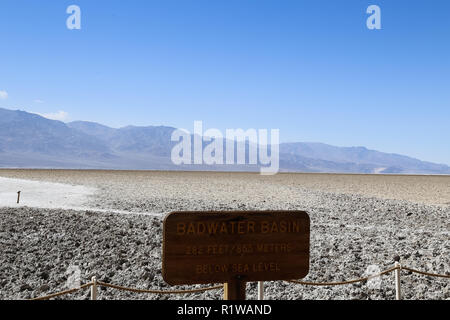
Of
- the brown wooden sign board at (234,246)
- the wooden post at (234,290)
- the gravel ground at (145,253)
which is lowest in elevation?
the gravel ground at (145,253)

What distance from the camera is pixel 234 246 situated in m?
4.68

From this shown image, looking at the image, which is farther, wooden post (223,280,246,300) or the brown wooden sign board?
wooden post (223,280,246,300)

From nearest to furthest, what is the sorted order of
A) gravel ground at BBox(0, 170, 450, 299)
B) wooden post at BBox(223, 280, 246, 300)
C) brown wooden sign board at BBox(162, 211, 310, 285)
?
1. brown wooden sign board at BBox(162, 211, 310, 285)
2. wooden post at BBox(223, 280, 246, 300)
3. gravel ground at BBox(0, 170, 450, 299)

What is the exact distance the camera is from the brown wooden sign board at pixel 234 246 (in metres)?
4.57

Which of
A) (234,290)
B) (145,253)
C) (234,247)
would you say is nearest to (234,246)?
(234,247)

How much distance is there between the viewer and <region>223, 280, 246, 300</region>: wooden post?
472cm

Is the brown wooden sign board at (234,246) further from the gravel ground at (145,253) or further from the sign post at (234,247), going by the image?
the gravel ground at (145,253)

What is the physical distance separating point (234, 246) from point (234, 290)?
0.51 m

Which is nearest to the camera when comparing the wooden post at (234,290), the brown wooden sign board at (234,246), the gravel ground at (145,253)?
the brown wooden sign board at (234,246)

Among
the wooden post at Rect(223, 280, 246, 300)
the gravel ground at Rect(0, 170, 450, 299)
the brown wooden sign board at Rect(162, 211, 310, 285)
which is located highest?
the brown wooden sign board at Rect(162, 211, 310, 285)

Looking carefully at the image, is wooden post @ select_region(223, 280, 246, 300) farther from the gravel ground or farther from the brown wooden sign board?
the gravel ground

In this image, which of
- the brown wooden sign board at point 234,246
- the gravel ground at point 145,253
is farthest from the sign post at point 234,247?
the gravel ground at point 145,253

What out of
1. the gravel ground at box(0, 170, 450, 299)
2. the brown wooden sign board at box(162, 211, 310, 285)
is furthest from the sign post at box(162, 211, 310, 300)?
the gravel ground at box(0, 170, 450, 299)
